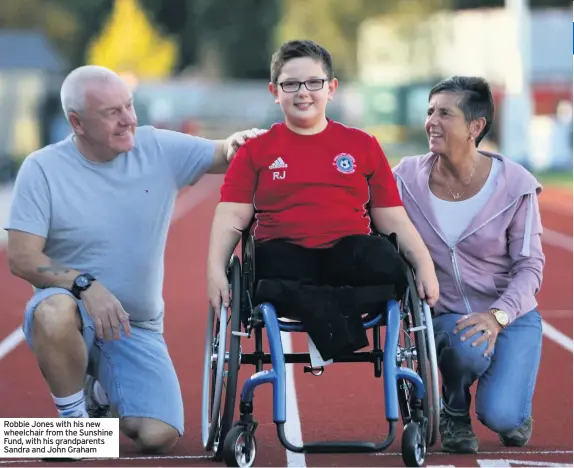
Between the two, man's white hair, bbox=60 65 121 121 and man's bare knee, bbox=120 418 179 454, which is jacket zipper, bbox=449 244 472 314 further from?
man's white hair, bbox=60 65 121 121

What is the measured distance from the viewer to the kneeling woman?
21.2 ft

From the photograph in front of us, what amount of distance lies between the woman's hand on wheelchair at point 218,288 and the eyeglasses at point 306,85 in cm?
77

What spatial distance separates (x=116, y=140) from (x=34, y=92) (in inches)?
1279

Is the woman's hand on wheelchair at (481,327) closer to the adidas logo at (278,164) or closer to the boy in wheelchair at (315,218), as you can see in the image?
the boy in wheelchair at (315,218)

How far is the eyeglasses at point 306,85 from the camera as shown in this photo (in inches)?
236

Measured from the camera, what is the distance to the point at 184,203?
31.2m

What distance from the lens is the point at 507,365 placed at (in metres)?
6.51

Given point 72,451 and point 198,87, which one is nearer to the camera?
point 72,451

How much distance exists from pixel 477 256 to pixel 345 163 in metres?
0.95

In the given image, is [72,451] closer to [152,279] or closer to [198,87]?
[152,279]

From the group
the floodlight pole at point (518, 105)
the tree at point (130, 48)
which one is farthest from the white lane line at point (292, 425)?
the tree at point (130, 48)

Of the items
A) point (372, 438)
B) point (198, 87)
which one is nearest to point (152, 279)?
point (372, 438)

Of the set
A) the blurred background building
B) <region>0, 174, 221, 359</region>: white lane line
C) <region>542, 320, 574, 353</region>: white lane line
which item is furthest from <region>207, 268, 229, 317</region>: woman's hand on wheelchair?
the blurred background building

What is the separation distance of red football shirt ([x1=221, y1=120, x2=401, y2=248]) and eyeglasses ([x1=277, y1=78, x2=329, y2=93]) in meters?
0.18
